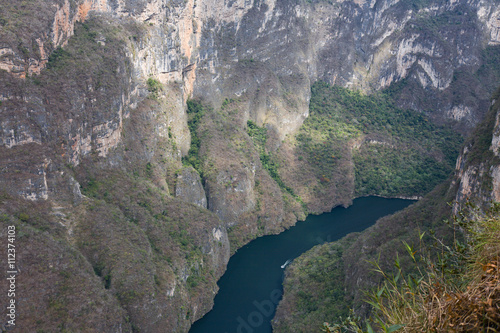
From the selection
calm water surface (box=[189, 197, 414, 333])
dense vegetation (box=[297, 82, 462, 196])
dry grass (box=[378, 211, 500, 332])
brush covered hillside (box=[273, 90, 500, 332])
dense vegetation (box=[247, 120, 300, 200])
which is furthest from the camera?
dense vegetation (box=[297, 82, 462, 196])

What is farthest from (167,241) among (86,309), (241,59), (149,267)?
(241,59)

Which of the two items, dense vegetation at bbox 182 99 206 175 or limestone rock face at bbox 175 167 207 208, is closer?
limestone rock face at bbox 175 167 207 208

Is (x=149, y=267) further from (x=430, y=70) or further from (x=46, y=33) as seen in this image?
(x=430, y=70)

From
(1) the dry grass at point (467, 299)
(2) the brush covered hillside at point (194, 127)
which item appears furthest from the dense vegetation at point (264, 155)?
(1) the dry grass at point (467, 299)

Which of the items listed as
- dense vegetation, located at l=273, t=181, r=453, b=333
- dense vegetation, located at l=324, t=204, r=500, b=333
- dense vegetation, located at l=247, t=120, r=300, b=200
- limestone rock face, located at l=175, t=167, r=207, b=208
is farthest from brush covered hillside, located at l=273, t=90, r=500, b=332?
dense vegetation, located at l=247, t=120, r=300, b=200

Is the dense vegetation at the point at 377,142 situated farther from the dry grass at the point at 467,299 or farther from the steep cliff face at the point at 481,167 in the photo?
the dry grass at the point at 467,299

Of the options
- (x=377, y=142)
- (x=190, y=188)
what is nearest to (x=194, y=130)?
(x=190, y=188)

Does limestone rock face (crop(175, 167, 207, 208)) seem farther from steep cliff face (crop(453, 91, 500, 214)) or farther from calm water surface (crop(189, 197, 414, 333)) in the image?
steep cliff face (crop(453, 91, 500, 214))
